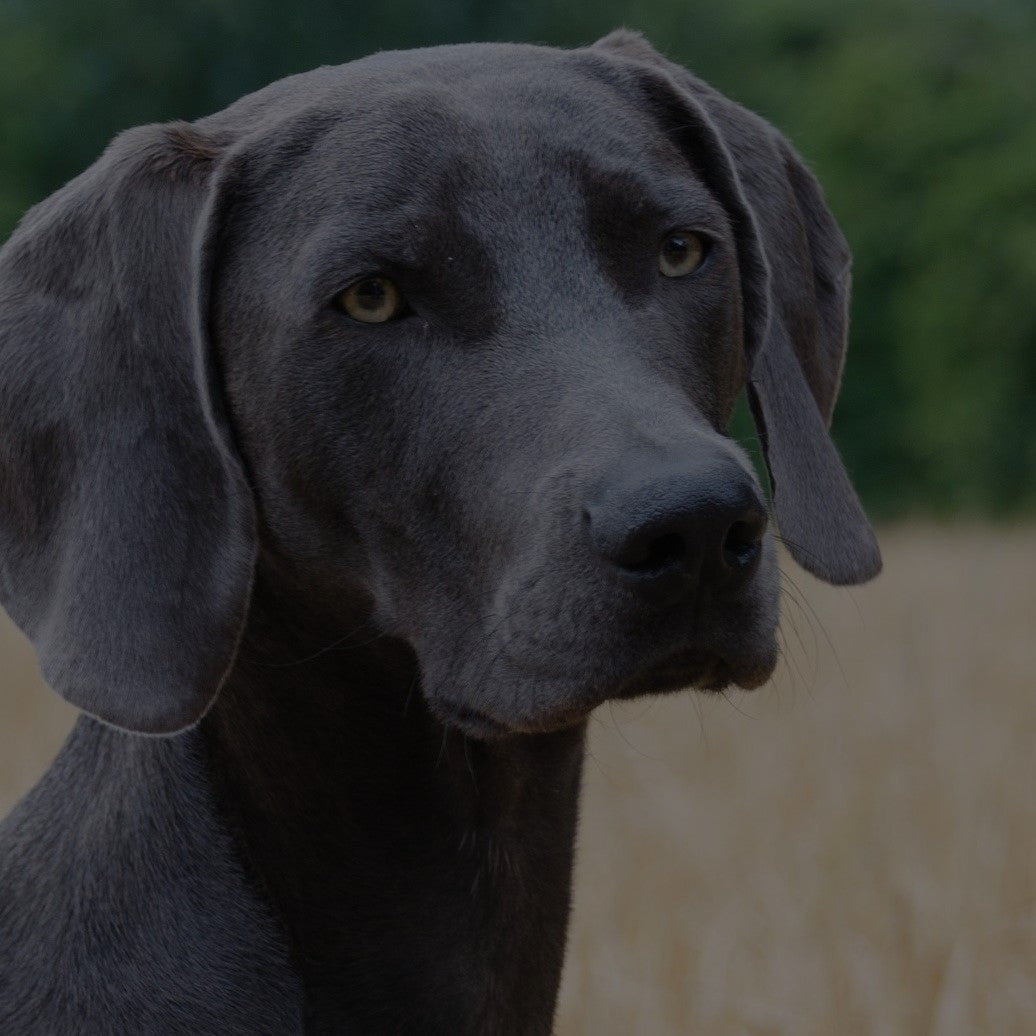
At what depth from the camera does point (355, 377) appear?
282 cm

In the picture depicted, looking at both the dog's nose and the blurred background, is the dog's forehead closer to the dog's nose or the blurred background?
the dog's nose

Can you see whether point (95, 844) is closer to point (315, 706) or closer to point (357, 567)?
point (315, 706)

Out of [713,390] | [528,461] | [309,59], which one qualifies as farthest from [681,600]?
[309,59]

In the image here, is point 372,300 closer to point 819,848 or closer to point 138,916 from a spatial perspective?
point 138,916

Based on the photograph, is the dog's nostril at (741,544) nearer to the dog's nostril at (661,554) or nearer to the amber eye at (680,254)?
the dog's nostril at (661,554)

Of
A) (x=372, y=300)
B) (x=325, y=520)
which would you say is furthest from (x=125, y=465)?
(x=372, y=300)

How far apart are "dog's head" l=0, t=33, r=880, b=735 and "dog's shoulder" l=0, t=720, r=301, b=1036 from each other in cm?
20

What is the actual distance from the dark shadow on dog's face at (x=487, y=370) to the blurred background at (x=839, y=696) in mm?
443

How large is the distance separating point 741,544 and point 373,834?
0.88m

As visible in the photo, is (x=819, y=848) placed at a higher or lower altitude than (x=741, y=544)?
lower

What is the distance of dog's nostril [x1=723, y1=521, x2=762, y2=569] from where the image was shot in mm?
2439

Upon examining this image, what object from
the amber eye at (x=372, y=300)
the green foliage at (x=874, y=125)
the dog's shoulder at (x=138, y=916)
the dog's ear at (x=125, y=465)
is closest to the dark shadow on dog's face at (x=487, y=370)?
the amber eye at (x=372, y=300)

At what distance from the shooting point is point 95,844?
110 inches

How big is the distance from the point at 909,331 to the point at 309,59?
36.6 ft
